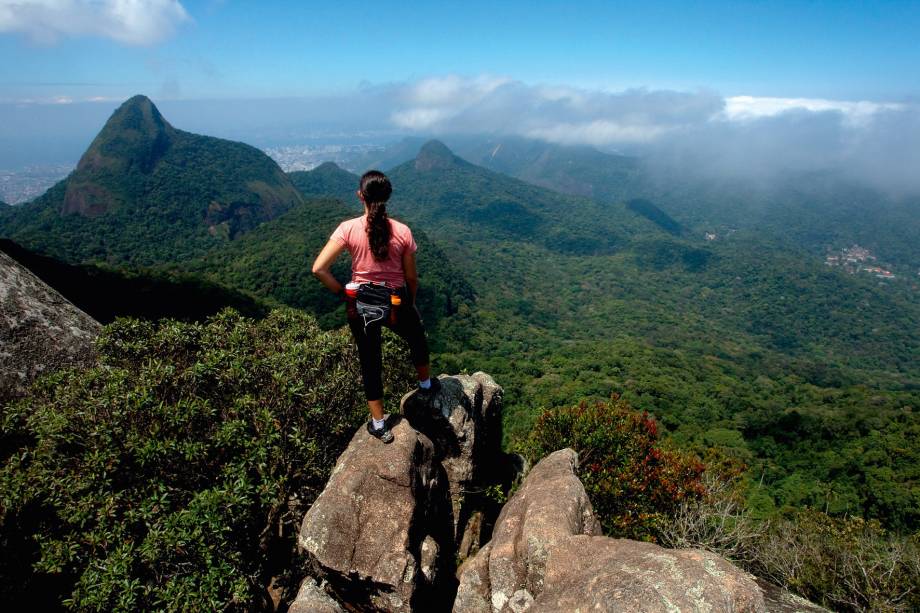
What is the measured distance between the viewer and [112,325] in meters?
9.39

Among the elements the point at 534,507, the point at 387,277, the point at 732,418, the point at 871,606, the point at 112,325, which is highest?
the point at 387,277

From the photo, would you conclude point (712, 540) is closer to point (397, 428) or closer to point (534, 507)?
point (534, 507)

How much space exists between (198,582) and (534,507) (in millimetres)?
5122

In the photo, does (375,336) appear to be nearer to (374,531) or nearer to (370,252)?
(370,252)

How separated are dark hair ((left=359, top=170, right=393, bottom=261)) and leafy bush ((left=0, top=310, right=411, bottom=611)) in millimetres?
3563

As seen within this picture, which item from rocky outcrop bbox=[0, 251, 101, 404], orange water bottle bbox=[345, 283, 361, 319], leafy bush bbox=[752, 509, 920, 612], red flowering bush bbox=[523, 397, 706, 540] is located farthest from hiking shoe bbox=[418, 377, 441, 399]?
leafy bush bbox=[752, 509, 920, 612]

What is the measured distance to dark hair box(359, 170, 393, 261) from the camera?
559cm

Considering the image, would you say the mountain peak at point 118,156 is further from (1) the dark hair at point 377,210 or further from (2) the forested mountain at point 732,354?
(1) the dark hair at point 377,210

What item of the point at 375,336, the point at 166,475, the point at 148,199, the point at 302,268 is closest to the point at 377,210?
the point at 375,336

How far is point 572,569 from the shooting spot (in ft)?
18.4

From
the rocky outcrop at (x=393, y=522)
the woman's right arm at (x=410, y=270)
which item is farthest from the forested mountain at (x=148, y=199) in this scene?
the woman's right arm at (x=410, y=270)

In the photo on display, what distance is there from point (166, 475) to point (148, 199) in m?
142

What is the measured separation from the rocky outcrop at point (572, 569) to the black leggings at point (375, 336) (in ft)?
10.1

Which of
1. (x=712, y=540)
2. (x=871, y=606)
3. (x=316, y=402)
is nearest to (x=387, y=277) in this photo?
(x=316, y=402)
